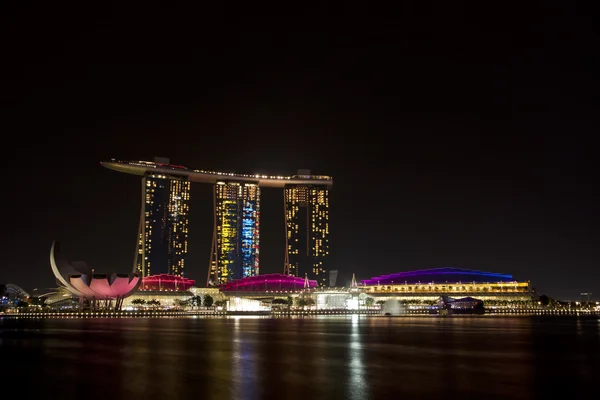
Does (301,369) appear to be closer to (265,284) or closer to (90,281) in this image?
(90,281)

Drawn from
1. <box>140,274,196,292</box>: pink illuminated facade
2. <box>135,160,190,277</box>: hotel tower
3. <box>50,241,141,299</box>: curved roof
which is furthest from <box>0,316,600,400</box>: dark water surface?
<box>135,160,190,277</box>: hotel tower

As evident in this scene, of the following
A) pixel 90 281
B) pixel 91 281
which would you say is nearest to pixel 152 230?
pixel 90 281

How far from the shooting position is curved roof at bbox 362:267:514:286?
182125 millimetres

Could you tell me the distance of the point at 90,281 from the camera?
134125mm

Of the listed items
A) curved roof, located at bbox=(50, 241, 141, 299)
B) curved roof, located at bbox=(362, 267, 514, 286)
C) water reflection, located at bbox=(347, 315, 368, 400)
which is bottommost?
water reflection, located at bbox=(347, 315, 368, 400)

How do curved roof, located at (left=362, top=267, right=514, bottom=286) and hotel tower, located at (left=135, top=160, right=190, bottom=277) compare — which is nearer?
curved roof, located at (left=362, top=267, right=514, bottom=286)

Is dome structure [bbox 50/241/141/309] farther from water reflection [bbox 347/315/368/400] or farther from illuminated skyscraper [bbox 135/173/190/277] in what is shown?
water reflection [bbox 347/315/368/400]

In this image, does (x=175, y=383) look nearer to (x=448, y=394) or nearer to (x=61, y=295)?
(x=448, y=394)

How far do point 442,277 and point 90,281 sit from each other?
101 meters

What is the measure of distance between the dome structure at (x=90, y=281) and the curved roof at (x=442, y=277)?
8058cm

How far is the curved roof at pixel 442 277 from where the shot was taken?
598 feet

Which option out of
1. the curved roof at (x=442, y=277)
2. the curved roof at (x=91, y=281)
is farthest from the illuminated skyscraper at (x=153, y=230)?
the curved roof at (x=442, y=277)

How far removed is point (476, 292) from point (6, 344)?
148343 mm

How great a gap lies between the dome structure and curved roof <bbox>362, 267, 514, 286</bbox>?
80.6 meters
